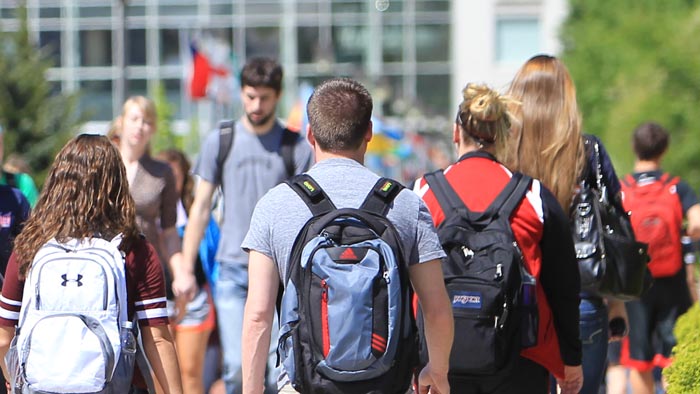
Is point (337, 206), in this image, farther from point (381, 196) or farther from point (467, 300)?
point (467, 300)

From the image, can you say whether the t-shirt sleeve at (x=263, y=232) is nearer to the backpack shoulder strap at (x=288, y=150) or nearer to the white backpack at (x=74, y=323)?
the white backpack at (x=74, y=323)

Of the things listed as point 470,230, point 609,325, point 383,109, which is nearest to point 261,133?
point 609,325

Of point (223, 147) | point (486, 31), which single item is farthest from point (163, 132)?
point (223, 147)

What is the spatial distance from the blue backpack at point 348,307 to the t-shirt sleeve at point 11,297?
1.11 meters

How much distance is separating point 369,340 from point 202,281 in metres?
4.75

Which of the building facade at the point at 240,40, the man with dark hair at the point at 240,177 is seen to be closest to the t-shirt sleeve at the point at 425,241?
the man with dark hair at the point at 240,177

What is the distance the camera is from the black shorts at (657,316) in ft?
28.9

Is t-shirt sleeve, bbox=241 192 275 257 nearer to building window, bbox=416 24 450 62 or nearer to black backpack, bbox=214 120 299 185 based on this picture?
black backpack, bbox=214 120 299 185

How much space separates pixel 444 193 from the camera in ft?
16.6

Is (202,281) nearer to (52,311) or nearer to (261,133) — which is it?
(261,133)

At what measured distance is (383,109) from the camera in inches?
2512

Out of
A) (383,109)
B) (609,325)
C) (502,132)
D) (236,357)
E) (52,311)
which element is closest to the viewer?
(52,311)

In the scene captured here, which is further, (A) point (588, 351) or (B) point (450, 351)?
(A) point (588, 351)

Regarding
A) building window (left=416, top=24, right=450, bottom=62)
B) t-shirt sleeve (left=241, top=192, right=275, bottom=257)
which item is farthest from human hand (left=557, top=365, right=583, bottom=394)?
building window (left=416, top=24, right=450, bottom=62)
